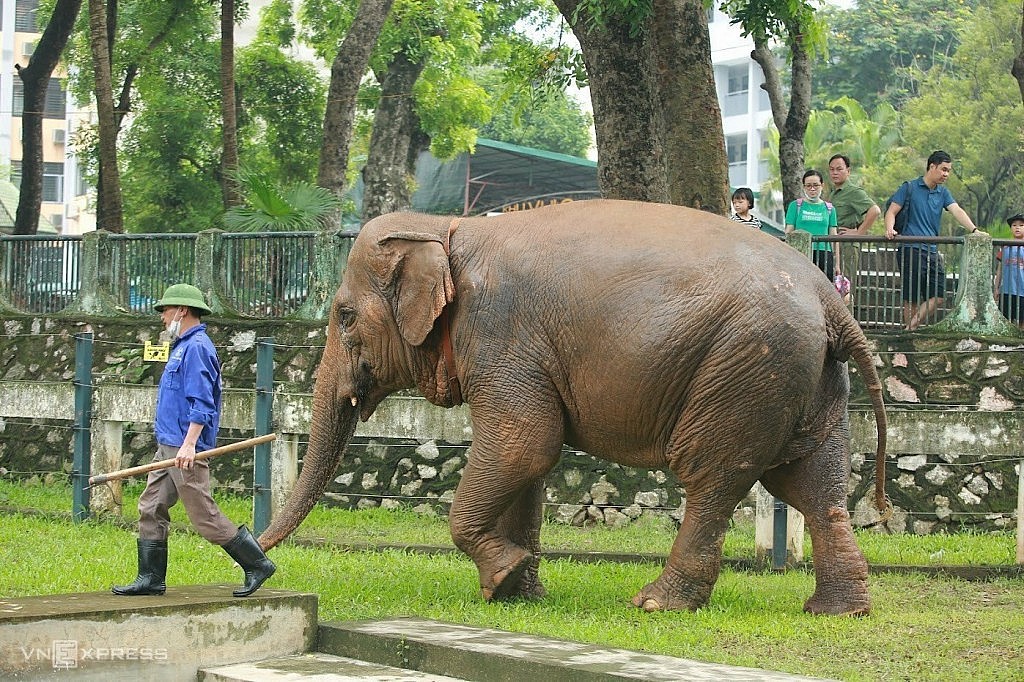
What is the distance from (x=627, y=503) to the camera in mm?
12086

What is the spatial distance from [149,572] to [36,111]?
46.0 ft

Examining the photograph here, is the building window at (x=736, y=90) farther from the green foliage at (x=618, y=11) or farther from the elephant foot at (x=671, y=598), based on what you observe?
the elephant foot at (x=671, y=598)

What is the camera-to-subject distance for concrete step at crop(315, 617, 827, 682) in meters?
5.78

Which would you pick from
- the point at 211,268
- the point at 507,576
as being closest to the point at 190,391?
the point at 507,576

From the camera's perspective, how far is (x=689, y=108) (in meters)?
12.1

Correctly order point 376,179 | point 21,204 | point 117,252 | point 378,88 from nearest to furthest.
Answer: point 117,252 < point 21,204 < point 376,179 < point 378,88

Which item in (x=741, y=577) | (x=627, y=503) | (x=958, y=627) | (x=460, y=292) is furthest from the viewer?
(x=627, y=503)

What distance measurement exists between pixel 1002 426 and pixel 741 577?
2.05 metres

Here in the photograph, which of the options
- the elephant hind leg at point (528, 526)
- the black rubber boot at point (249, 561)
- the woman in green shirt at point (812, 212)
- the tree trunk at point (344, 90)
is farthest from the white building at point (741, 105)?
the black rubber boot at point (249, 561)

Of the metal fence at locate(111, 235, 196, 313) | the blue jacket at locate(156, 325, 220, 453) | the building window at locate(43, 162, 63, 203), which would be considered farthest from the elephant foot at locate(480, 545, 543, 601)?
the building window at locate(43, 162, 63, 203)

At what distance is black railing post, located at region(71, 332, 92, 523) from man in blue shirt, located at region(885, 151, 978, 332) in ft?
22.0

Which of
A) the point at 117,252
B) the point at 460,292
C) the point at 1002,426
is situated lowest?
the point at 1002,426

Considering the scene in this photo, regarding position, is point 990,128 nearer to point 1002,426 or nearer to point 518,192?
point 518,192

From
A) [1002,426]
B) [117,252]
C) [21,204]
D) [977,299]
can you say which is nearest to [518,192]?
[21,204]
